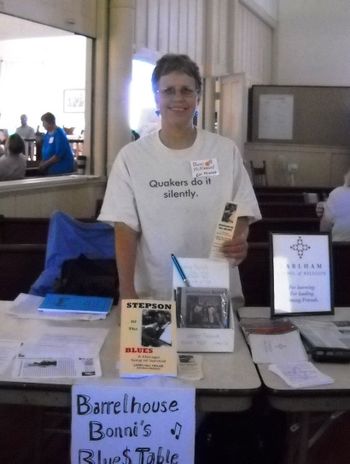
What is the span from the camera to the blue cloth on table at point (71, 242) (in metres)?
2.45

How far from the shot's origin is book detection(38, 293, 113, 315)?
1965 millimetres

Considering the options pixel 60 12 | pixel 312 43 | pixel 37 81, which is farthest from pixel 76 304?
pixel 37 81

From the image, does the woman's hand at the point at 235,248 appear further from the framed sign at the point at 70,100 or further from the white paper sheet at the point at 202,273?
the framed sign at the point at 70,100

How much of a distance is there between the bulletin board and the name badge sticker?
26.4 ft

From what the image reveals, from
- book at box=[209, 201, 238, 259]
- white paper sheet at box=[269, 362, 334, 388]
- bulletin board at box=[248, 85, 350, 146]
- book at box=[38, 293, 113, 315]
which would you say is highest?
bulletin board at box=[248, 85, 350, 146]

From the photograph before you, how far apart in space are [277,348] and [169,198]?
55 centimetres

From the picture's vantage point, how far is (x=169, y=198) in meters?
1.88

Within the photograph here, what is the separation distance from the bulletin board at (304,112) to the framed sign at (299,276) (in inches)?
312

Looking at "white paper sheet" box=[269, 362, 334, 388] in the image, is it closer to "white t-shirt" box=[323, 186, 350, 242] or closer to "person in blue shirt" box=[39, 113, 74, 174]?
"white t-shirt" box=[323, 186, 350, 242]

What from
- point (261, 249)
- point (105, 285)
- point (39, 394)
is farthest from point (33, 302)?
point (261, 249)

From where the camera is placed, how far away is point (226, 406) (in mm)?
1442

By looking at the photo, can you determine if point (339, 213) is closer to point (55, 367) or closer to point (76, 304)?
point (76, 304)

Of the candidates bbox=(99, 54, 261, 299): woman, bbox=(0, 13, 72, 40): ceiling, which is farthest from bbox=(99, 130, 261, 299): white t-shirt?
bbox=(0, 13, 72, 40): ceiling

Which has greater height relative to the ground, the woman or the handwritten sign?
the woman
